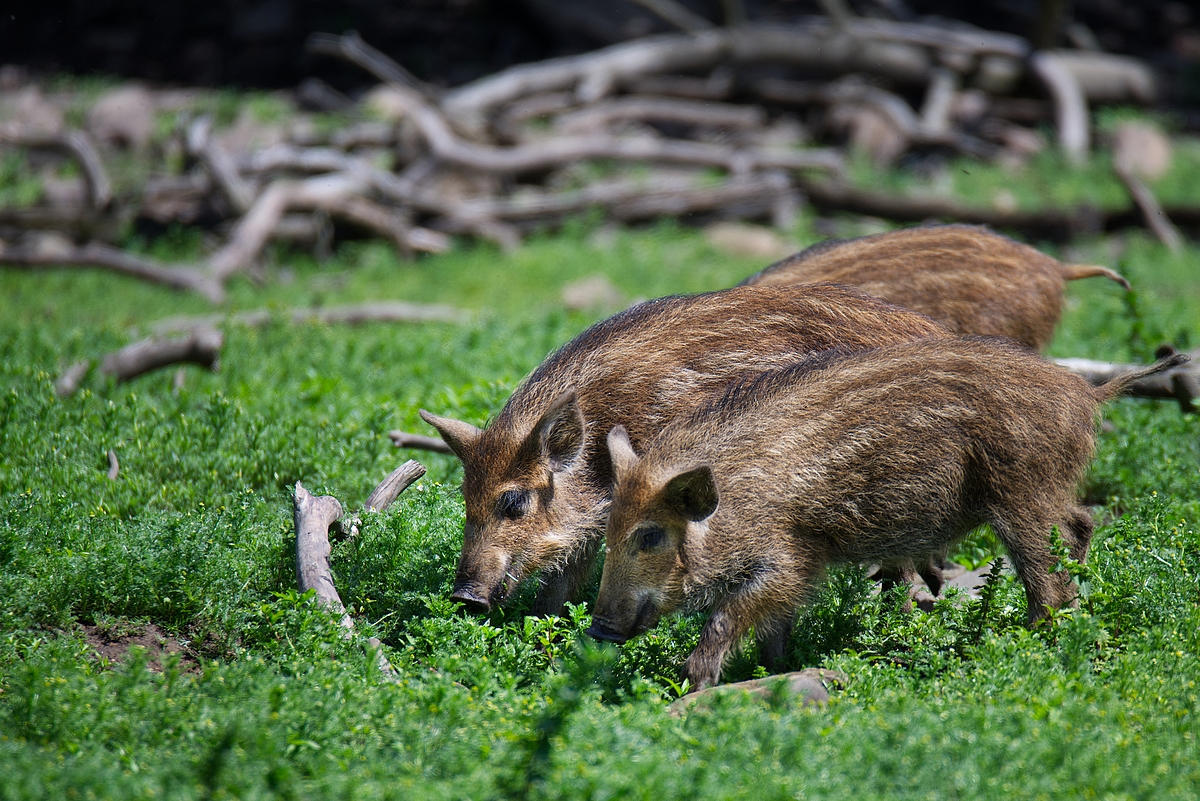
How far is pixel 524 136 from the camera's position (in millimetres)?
13289

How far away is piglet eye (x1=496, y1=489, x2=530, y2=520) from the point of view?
4.61 metres

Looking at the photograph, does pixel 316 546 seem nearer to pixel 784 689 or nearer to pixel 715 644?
pixel 715 644

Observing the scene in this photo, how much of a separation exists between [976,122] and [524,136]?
21.1ft

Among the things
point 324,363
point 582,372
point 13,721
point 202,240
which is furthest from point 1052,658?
point 202,240

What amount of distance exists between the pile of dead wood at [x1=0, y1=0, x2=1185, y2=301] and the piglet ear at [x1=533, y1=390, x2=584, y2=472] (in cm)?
629

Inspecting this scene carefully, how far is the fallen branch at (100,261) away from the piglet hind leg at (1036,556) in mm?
7790

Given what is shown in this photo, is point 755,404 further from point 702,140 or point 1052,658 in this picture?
point 702,140

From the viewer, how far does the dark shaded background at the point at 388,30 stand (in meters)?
16.2

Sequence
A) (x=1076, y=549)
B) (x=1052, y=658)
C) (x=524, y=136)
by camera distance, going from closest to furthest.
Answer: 1. (x=1052, y=658)
2. (x=1076, y=549)
3. (x=524, y=136)

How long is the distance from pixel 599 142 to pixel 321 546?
9.34 meters

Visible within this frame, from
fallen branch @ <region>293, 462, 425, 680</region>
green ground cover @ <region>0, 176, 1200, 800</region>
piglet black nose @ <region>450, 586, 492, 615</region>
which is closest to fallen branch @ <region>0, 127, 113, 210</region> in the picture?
green ground cover @ <region>0, 176, 1200, 800</region>

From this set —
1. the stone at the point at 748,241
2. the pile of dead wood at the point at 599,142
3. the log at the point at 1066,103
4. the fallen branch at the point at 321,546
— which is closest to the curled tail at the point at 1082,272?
the fallen branch at the point at 321,546

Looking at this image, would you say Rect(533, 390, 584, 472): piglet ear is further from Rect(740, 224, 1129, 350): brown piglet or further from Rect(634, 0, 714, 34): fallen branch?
Rect(634, 0, 714, 34): fallen branch

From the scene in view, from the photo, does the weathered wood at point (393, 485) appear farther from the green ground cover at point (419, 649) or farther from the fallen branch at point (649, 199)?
the fallen branch at point (649, 199)
